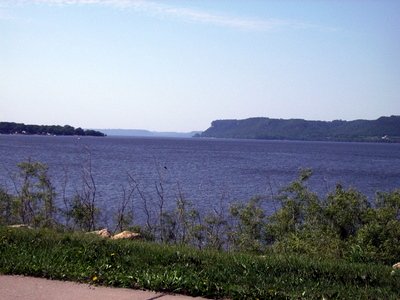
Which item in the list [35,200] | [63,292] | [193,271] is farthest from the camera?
[35,200]

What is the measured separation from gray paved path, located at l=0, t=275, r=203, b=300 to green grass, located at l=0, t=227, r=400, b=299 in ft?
0.59

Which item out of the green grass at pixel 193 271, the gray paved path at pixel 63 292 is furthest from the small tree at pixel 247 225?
the gray paved path at pixel 63 292

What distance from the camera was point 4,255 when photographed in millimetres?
7816

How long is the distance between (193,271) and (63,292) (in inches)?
63.4

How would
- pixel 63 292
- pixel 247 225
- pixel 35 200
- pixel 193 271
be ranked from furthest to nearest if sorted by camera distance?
pixel 35 200 → pixel 247 225 → pixel 193 271 → pixel 63 292

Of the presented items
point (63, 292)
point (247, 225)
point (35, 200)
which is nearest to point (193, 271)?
point (63, 292)

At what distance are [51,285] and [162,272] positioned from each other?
1320 millimetres

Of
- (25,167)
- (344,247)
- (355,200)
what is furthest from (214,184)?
(344,247)

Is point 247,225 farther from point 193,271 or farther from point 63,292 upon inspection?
point 63,292

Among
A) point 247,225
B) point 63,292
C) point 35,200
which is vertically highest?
point 63,292

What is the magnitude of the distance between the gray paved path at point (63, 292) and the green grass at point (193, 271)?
0.18 meters

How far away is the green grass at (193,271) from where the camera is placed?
20.8 ft

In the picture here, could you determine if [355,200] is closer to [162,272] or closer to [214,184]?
[162,272]

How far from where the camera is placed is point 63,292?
20.8 feet
